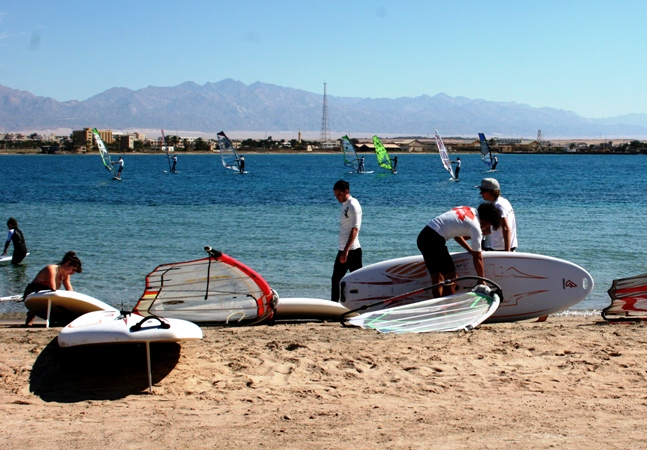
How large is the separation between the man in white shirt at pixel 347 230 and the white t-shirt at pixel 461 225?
931 millimetres

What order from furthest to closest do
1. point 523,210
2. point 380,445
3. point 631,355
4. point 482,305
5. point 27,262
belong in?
point 523,210, point 27,262, point 482,305, point 631,355, point 380,445

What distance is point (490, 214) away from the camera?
686 centimetres

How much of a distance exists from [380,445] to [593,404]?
1.52 metres

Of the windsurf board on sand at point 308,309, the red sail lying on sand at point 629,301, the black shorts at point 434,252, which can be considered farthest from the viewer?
the windsurf board on sand at point 308,309

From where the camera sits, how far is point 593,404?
4648 millimetres

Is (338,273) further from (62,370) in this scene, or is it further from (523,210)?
(523,210)

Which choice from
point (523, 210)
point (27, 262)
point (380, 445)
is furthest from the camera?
point (523, 210)

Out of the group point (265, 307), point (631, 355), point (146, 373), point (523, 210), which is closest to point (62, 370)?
point (146, 373)

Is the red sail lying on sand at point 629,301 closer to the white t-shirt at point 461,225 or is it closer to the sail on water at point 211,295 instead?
the white t-shirt at point 461,225

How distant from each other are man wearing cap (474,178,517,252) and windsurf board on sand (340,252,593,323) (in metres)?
0.20

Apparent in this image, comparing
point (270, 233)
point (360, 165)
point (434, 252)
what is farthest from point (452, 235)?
point (360, 165)

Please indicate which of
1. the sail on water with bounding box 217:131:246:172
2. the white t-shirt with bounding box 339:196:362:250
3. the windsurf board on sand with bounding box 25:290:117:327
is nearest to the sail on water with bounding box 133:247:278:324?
the windsurf board on sand with bounding box 25:290:117:327

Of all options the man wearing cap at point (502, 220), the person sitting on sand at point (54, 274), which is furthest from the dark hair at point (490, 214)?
the person sitting on sand at point (54, 274)

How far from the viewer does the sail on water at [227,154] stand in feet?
162
